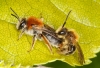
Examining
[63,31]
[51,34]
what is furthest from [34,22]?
[63,31]

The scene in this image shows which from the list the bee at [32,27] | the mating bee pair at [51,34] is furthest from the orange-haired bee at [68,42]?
the bee at [32,27]

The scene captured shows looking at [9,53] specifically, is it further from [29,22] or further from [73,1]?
[73,1]

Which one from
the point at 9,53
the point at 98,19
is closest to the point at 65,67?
the point at 98,19

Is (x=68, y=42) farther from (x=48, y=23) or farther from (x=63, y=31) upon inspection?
(x=48, y=23)

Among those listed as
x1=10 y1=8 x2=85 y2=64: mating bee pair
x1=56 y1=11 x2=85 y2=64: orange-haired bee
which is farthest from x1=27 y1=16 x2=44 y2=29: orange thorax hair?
x1=56 y1=11 x2=85 y2=64: orange-haired bee

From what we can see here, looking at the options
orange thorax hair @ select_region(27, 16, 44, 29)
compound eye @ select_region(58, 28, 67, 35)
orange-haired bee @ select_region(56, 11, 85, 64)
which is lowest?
orange-haired bee @ select_region(56, 11, 85, 64)

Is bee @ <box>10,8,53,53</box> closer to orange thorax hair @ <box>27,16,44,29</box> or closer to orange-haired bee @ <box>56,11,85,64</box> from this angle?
orange thorax hair @ <box>27,16,44,29</box>

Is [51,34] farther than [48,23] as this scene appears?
No
